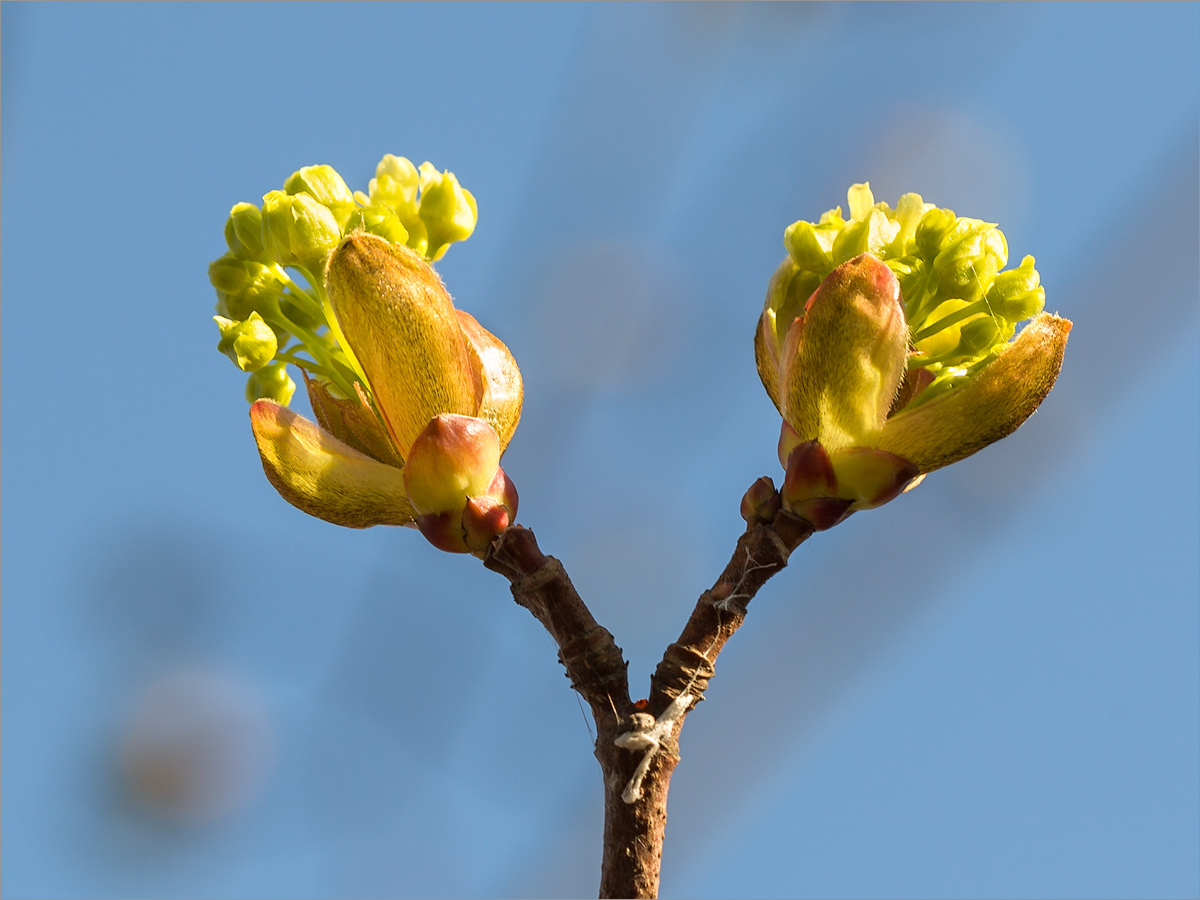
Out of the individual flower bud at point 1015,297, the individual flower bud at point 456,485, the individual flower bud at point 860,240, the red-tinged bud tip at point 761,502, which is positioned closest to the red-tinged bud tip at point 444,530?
the individual flower bud at point 456,485

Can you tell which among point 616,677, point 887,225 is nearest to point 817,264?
point 887,225

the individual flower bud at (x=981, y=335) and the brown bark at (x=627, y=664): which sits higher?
the individual flower bud at (x=981, y=335)

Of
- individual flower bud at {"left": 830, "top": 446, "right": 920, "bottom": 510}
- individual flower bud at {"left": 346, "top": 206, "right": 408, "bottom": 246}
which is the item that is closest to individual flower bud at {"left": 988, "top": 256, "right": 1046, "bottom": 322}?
individual flower bud at {"left": 830, "top": 446, "right": 920, "bottom": 510}

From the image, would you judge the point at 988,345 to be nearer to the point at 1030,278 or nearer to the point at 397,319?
the point at 1030,278

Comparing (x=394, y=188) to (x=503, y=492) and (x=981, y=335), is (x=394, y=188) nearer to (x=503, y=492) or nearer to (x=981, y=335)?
(x=503, y=492)

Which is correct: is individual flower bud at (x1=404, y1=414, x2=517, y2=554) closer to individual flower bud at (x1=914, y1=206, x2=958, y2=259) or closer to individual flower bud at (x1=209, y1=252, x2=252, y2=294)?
individual flower bud at (x1=209, y1=252, x2=252, y2=294)

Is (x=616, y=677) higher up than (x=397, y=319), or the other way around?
(x=397, y=319)

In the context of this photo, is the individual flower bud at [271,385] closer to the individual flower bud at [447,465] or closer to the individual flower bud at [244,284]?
the individual flower bud at [244,284]
